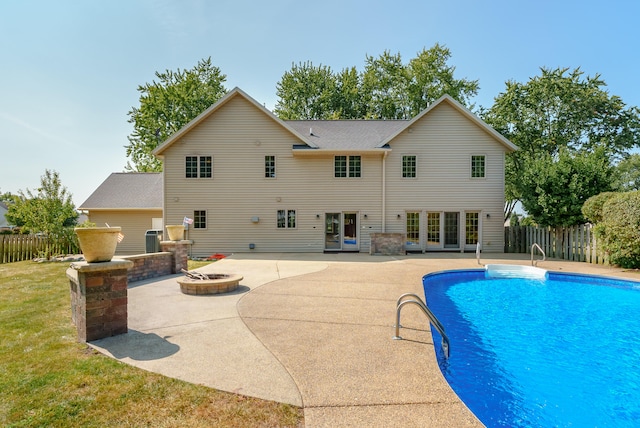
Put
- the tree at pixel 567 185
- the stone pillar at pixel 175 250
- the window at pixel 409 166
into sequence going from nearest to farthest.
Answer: the stone pillar at pixel 175 250 < the tree at pixel 567 185 < the window at pixel 409 166

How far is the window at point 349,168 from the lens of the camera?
56.6 feet

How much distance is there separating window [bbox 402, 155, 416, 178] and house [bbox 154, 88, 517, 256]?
0.05 m

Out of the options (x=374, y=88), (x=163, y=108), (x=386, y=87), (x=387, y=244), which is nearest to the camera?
(x=387, y=244)

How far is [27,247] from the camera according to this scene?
1570 centimetres

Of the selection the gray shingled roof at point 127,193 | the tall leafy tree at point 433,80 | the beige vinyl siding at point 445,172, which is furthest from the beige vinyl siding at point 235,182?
the tall leafy tree at point 433,80

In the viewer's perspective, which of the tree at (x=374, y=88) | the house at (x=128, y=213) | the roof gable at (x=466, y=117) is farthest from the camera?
the tree at (x=374, y=88)

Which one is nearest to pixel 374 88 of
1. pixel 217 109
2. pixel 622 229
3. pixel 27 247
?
pixel 217 109

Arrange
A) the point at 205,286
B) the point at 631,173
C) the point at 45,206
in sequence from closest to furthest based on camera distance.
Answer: the point at 205,286, the point at 45,206, the point at 631,173

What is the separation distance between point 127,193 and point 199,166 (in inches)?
279

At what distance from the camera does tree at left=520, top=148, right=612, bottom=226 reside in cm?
1469

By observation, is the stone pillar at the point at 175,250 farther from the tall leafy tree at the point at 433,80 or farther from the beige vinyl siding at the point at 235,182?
the tall leafy tree at the point at 433,80

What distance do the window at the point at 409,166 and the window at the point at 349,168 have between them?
2.37m

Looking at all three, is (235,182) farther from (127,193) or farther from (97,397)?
(97,397)

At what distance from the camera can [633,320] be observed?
6.98 metres
